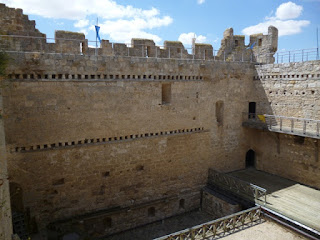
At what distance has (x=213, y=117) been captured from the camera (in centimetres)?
1237

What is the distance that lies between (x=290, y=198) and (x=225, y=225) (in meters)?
3.13

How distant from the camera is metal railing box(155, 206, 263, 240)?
8.56 m

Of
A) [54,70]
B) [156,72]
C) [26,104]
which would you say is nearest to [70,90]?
[54,70]

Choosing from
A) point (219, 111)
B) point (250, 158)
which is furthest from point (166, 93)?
point (250, 158)

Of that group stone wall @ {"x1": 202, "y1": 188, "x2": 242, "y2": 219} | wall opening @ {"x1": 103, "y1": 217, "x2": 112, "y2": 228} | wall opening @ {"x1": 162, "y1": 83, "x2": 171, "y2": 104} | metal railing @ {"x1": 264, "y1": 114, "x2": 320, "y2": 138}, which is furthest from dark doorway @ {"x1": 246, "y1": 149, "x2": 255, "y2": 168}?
wall opening @ {"x1": 103, "y1": 217, "x2": 112, "y2": 228}

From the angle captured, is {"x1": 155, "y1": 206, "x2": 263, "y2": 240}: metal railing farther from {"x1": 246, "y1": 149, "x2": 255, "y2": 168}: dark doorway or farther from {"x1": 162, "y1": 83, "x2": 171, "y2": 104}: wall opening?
{"x1": 162, "y1": 83, "x2": 171, "y2": 104}: wall opening

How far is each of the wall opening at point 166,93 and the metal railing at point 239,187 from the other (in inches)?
149

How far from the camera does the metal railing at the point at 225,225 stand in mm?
8562

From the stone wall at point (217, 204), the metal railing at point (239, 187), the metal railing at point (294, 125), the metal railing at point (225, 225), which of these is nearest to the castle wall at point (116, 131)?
the stone wall at point (217, 204)

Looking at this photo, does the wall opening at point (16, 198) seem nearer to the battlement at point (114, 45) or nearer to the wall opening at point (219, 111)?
the battlement at point (114, 45)

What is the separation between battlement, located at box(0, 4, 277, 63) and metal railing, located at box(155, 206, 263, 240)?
670 centimetres

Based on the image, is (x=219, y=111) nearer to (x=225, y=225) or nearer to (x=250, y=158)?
(x=250, y=158)

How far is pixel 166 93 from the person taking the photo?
11.2 metres

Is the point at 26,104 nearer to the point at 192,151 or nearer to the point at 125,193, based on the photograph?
the point at 125,193
